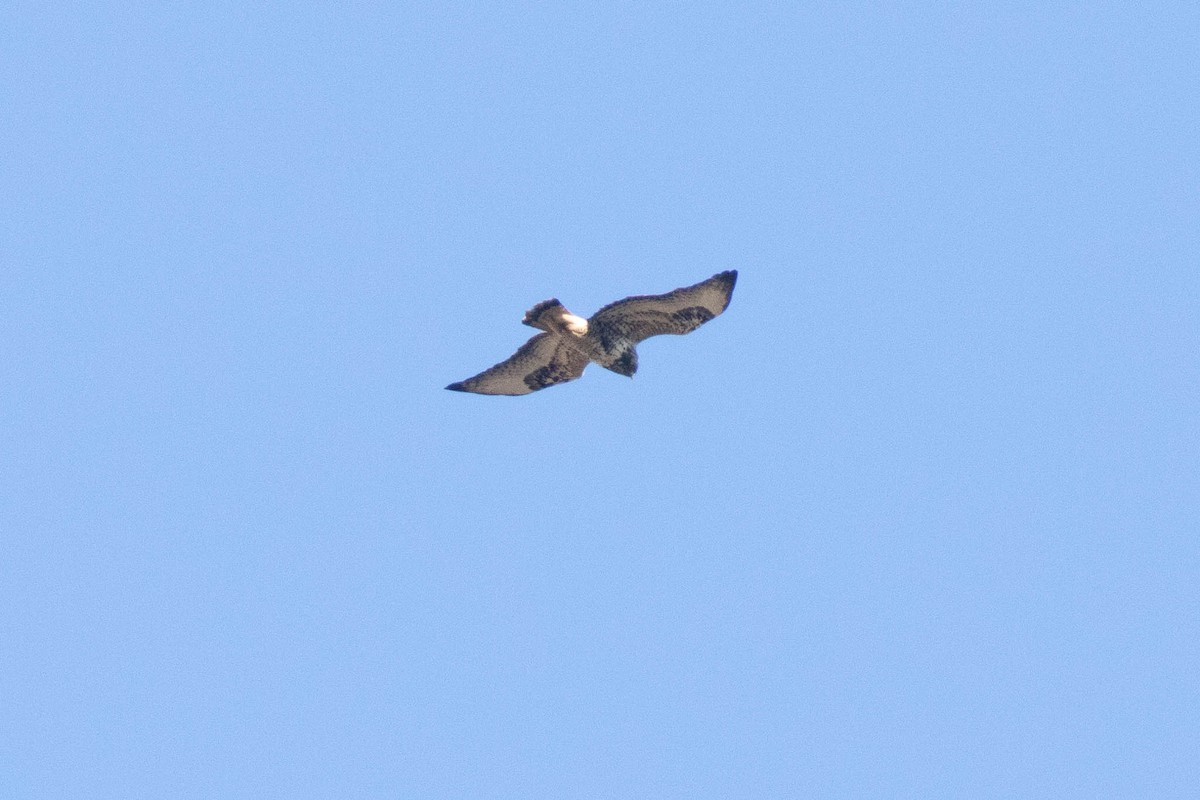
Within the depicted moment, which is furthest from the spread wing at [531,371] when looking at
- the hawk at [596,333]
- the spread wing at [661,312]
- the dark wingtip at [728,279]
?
the dark wingtip at [728,279]

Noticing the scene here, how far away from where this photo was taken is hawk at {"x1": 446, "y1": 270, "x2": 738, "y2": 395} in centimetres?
2647

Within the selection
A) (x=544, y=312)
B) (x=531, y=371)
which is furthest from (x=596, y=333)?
(x=531, y=371)

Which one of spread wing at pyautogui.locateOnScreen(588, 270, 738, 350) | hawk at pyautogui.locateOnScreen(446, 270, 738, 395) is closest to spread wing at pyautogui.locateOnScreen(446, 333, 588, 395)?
hawk at pyautogui.locateOnScreen(446, 270, 738, 395)

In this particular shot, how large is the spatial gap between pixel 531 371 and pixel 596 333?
204cm

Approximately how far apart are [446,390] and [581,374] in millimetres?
2435

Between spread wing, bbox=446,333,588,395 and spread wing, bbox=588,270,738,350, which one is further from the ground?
spread wing, bbox=446,333,588,395

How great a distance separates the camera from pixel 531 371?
2872 centimetres

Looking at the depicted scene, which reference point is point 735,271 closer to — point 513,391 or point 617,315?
point 617,315

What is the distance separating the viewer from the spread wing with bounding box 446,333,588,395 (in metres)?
28.1

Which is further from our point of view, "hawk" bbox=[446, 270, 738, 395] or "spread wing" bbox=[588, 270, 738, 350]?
"hawk" bbox=[446, 270, 738, 395]

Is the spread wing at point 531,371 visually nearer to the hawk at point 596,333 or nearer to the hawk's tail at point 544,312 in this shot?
the hawk at point 596,333

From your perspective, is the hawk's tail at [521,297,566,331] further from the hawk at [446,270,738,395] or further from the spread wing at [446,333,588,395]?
the spread wing at [446,333,588,395]

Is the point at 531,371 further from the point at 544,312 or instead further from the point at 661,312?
the point at 661,312

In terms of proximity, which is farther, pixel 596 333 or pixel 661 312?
pixel 596 333
